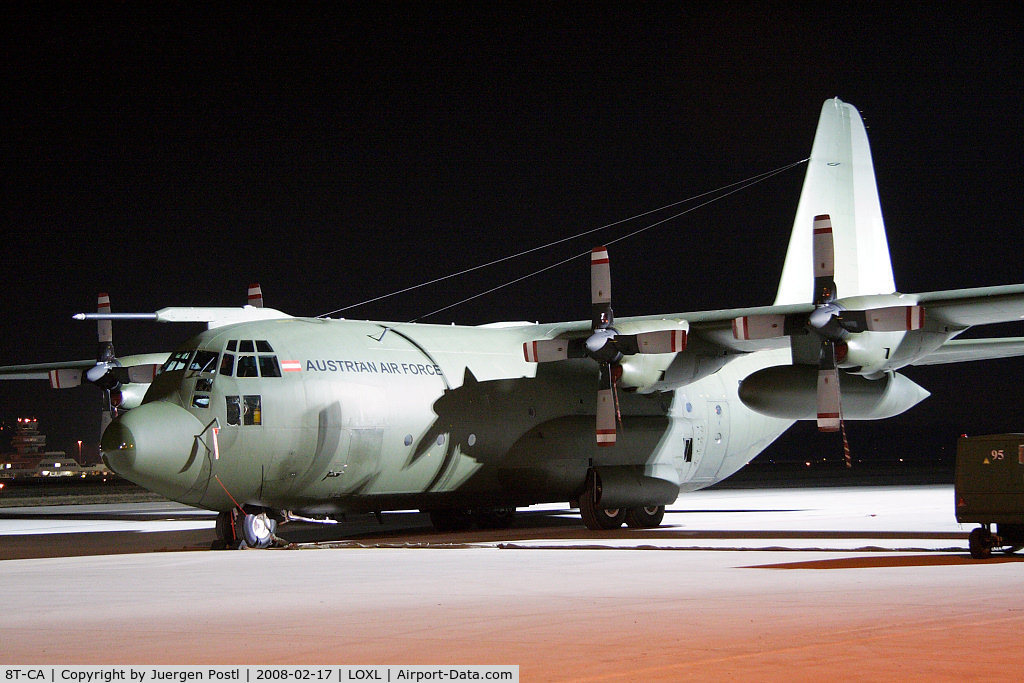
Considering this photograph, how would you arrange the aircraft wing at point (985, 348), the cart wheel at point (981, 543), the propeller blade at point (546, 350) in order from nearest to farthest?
the cart wheel at point (981, 543) → the propeller blade at point (546, 350) → the aircraft wing at point (985, 348)

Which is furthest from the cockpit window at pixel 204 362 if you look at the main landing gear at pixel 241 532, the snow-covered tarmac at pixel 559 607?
the snow-covered tarmac at pixel 559 607

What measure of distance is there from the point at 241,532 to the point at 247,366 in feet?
8.67

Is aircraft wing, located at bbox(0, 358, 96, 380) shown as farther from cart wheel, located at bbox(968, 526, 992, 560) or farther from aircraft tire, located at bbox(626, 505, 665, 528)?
cart wheel, located at bbox(968, 526, 992, 560)

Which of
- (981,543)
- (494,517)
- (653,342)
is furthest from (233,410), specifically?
(981,543)

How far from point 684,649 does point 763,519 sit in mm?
19567

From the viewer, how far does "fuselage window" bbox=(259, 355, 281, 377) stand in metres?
19.7

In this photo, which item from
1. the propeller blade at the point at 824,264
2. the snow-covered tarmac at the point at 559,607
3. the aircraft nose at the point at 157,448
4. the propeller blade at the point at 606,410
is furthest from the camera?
the propeller blade at the point at 606,410

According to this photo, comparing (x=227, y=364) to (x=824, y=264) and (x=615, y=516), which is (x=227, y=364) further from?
(x=824, y=264)

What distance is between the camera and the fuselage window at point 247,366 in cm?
1956

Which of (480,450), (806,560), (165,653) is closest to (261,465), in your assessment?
(480,450)

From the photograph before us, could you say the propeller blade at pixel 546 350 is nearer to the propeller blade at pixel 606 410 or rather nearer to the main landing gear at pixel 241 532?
the propeller blade at pixel 606 410

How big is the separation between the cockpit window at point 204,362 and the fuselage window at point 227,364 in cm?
13

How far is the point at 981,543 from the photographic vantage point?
1481cm

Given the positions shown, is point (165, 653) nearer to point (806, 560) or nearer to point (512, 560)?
point (512, 560)
